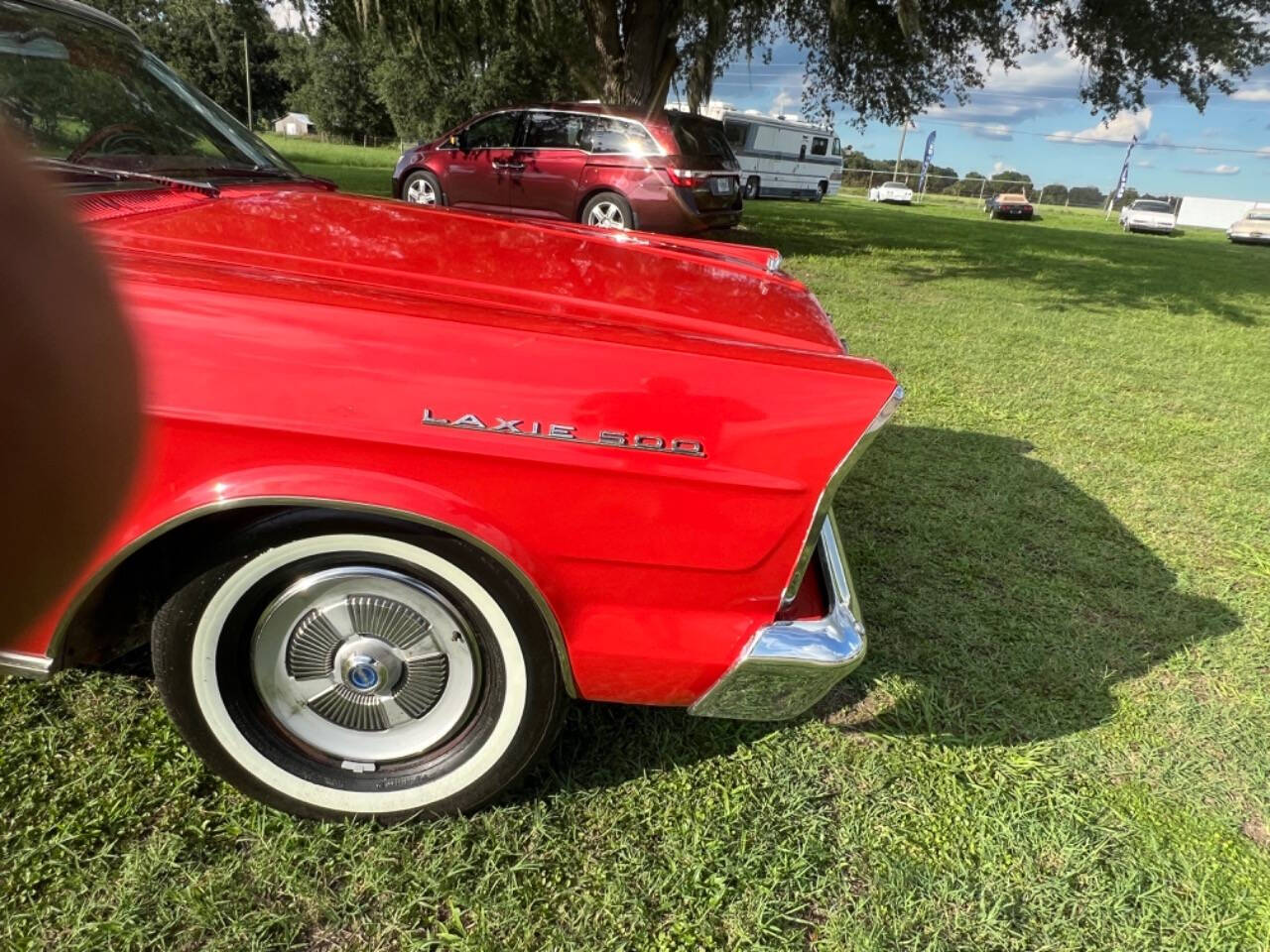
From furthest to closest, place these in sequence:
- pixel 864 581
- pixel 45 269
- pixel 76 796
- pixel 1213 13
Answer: pixel 1213 13, pixel 864 581, pixel 76 796, pixel 45 269

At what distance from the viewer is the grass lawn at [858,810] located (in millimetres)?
1708

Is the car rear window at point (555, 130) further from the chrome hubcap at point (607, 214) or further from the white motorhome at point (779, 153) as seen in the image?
the white motorhome at point (779, 153)

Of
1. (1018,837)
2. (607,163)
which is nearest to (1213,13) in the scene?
(607,163)

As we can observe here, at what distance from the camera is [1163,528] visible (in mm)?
3785

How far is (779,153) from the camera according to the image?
29.3 meters

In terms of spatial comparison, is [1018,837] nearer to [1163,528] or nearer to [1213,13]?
[1163,528]

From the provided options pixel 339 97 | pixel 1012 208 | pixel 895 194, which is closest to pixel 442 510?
pixel 1012 208

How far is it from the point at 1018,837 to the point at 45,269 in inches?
89.9

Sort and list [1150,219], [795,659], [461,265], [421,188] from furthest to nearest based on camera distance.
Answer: [1150,219] → [421,188] → [461,265] → [795,659]

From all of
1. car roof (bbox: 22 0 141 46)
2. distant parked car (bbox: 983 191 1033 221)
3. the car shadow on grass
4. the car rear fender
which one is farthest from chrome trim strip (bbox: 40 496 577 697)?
distant parked car (bbox: 983 191 1033 221)

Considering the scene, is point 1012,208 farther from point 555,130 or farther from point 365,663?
point 365,663

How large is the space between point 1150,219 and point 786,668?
38.0 metres

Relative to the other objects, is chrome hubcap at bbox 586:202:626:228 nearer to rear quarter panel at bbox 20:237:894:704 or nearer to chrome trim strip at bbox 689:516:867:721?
rear quarter panel at bbox 20:237:894:704

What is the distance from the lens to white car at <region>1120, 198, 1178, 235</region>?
3194 centimetres
